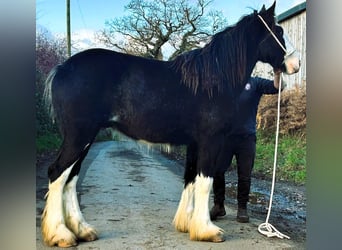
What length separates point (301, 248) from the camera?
2.97 metres

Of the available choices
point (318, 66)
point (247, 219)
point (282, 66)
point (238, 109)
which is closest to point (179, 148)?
point (238, 109)

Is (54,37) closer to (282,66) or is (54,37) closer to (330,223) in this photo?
(282,66)

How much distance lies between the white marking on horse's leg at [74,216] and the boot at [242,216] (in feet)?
3.27

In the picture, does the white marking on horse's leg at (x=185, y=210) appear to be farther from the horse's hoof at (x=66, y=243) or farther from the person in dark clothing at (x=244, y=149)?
the horse's hoof at (x=66, y=243)

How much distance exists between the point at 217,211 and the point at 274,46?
3.97ft

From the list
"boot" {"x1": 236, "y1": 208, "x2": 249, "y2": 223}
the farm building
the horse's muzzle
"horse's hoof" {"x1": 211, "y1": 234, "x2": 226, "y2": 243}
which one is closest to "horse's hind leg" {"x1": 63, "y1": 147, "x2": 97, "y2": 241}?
"horse's hoof" {"x1": 211, "y1": 234, "x2": 226, "y2": 243}

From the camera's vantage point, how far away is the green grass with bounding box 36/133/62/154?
8.97 feet

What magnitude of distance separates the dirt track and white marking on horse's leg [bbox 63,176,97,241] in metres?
0.05

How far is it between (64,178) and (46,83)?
616 millimetres

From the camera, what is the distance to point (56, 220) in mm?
2672

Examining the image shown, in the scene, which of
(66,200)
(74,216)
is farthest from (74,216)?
(66,200)

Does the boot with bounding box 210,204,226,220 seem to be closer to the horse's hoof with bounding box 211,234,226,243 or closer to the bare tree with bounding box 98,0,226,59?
the horse's hoof with bounding box 211,234,226,243

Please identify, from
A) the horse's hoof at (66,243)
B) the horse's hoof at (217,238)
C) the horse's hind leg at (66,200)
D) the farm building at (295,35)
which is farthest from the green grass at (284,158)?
the horse's hoof at (66,243)

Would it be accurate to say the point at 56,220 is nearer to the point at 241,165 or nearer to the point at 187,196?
the point at 187,196
